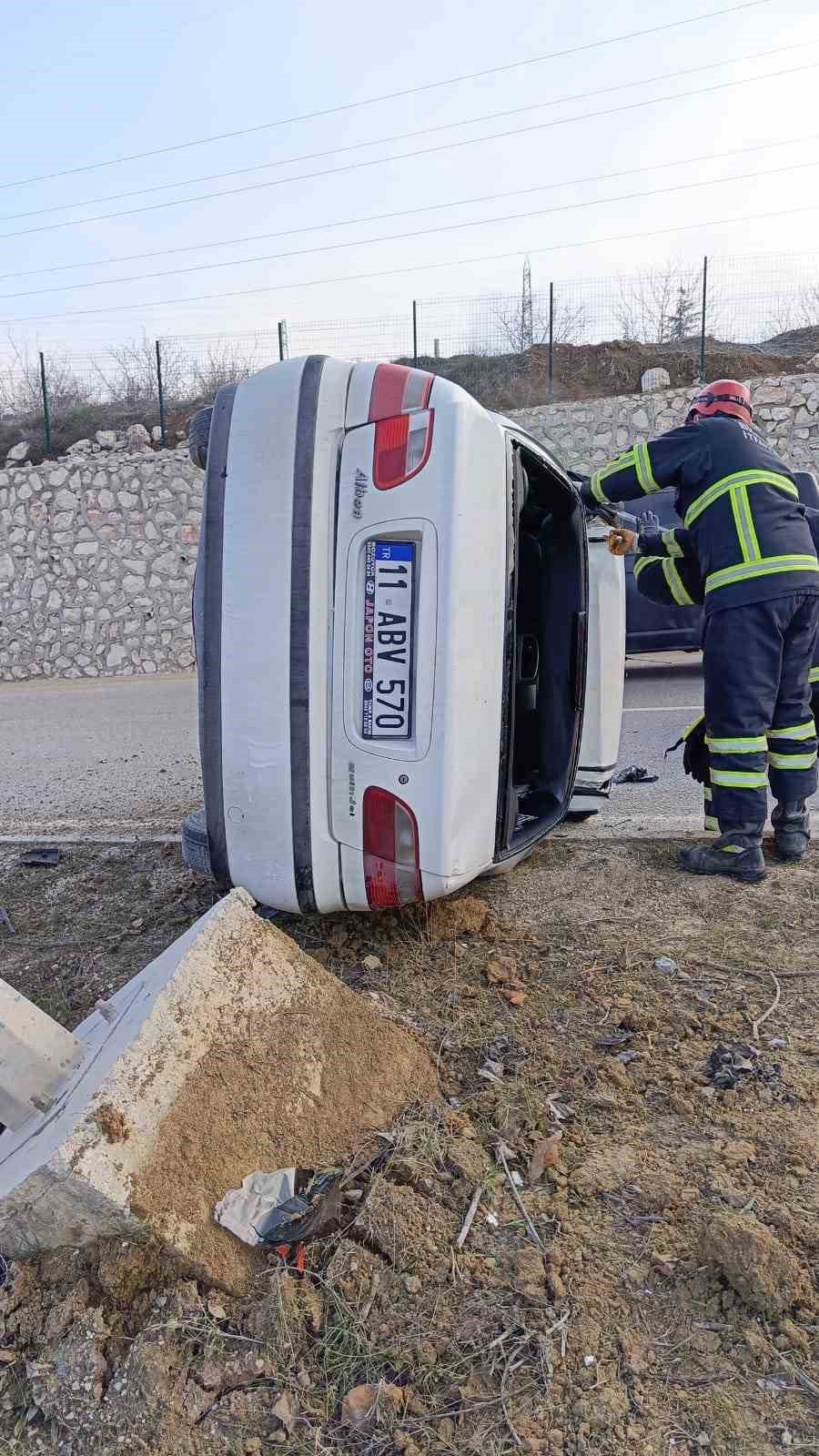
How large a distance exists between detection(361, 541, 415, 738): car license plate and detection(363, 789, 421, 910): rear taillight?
8.1 inches

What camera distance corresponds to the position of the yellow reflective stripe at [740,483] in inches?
143

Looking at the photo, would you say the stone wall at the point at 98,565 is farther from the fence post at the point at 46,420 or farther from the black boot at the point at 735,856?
the black boot at the point at 735,856

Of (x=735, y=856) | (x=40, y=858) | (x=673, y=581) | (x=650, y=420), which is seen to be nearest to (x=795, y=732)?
(x=735, y=856)

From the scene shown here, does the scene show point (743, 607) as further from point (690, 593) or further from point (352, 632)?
point (352, 632)

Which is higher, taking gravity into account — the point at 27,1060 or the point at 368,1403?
the point at 27,1060

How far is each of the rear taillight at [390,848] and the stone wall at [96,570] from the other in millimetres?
10254

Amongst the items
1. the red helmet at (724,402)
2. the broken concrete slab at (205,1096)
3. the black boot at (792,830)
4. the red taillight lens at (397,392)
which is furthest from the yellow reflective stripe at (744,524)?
the broken concrete slab at (205,1096)

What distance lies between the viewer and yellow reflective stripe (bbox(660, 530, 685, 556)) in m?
3.96

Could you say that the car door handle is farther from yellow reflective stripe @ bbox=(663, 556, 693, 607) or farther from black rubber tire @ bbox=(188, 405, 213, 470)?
black rubber tire @ bbox=(188, 405, 213, 470)

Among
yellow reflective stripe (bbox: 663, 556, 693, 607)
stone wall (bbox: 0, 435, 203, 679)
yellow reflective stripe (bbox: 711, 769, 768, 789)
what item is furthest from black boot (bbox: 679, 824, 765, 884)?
stone wall (bbox: 0, 435, 203, 679)

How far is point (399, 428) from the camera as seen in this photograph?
2.72 meters

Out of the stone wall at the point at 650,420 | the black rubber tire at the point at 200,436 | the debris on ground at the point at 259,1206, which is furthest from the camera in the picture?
the stone wall at the point at 650,420

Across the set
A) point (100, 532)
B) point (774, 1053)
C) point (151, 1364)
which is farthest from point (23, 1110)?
point (100, 532)

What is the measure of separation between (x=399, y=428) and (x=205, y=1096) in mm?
1852
